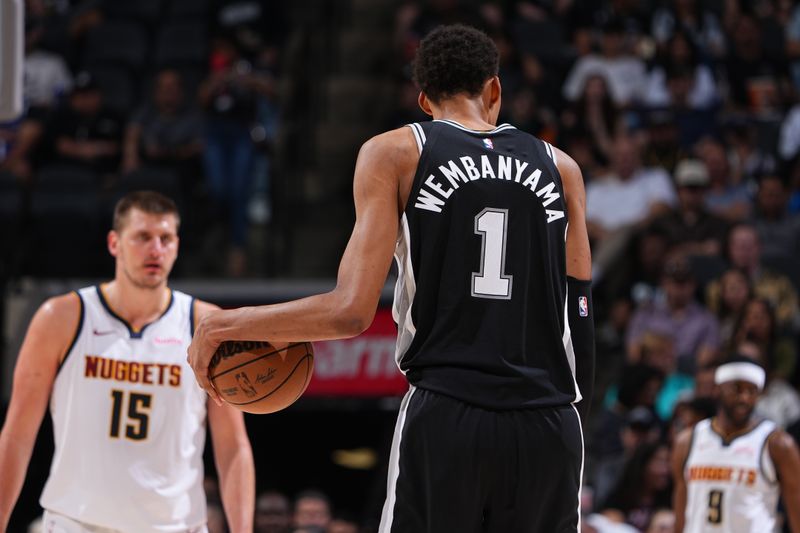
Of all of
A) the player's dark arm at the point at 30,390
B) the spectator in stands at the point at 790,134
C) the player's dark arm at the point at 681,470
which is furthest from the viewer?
the spectator in stands at the point at 790,134

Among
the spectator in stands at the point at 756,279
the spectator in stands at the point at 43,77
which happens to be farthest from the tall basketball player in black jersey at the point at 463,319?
the spectator in stands at the point at 43,77

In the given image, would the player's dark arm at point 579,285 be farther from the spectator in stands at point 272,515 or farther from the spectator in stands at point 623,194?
the spectator in stands at point 623,194

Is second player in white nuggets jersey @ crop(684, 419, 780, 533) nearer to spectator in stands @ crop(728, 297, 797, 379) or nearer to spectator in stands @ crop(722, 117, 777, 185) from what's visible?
spectator in stands @ crop(728, 297, 797, 379)

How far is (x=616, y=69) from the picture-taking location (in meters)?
13.8

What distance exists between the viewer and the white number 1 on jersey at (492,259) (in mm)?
3881

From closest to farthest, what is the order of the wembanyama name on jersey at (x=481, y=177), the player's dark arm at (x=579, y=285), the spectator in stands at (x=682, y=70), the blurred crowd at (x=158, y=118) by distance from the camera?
the wembanyama name on jersey at (x=481, y=177), the player's dark arm at (x=579, y=285), the blurred crowd at (x=158, y=118), the spectator in stands at (x=682, y=70)

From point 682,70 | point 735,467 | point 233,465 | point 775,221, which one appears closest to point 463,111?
point 233,465

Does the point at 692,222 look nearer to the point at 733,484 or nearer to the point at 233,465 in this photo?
the point at 733,484

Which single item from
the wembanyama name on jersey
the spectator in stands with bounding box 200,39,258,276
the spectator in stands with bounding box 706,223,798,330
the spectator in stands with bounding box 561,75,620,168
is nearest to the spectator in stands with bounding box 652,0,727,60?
the spectator in stands with bounding box 561,75,620,168

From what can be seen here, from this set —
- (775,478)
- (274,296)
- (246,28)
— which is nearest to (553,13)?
(246,28)

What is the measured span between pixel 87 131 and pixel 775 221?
623 centimetres

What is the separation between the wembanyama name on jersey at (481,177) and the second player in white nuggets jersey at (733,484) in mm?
4261

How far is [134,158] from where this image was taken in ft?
41.8

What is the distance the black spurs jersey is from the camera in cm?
388
